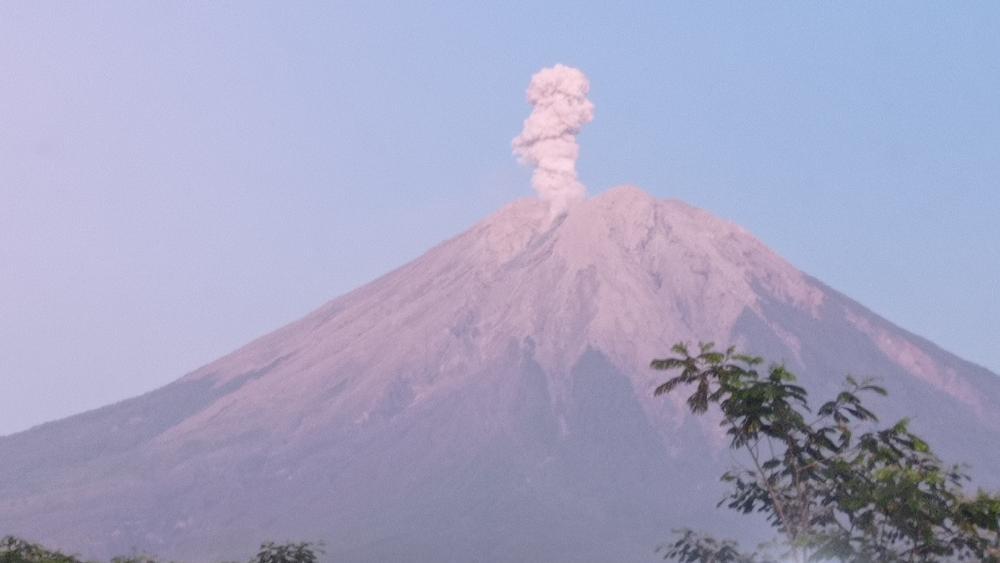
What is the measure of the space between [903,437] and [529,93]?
153610 millimetres

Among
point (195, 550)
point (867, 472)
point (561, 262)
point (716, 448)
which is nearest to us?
point (867, 472)

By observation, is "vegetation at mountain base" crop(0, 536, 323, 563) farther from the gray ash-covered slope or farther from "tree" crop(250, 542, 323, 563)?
the gray ash-covered slope

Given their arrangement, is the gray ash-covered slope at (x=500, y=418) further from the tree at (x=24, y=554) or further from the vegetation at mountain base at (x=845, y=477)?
the vegetation at mountain base at (x=845, y=477)

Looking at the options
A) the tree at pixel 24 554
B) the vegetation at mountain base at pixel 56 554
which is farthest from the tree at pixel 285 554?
the tree at pixel 24 554

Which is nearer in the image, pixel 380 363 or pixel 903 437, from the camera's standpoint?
pixel 903 437

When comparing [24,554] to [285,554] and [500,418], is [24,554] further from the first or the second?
[500,418]

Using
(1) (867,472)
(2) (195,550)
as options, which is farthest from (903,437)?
(2) (195,550)

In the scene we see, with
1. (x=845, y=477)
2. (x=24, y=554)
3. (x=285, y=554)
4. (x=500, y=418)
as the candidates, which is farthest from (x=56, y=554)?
(x=500, y=418)

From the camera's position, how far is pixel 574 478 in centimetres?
17038

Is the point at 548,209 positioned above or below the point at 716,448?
Answer: above

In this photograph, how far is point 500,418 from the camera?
173 metres

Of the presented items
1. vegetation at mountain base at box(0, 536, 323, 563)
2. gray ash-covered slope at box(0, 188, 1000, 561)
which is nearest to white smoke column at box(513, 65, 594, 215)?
gray ash-covered slope at box(0, 188, 1000, 561)

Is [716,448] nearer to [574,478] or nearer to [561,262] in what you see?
[574,478]

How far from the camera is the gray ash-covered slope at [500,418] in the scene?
538 ft
